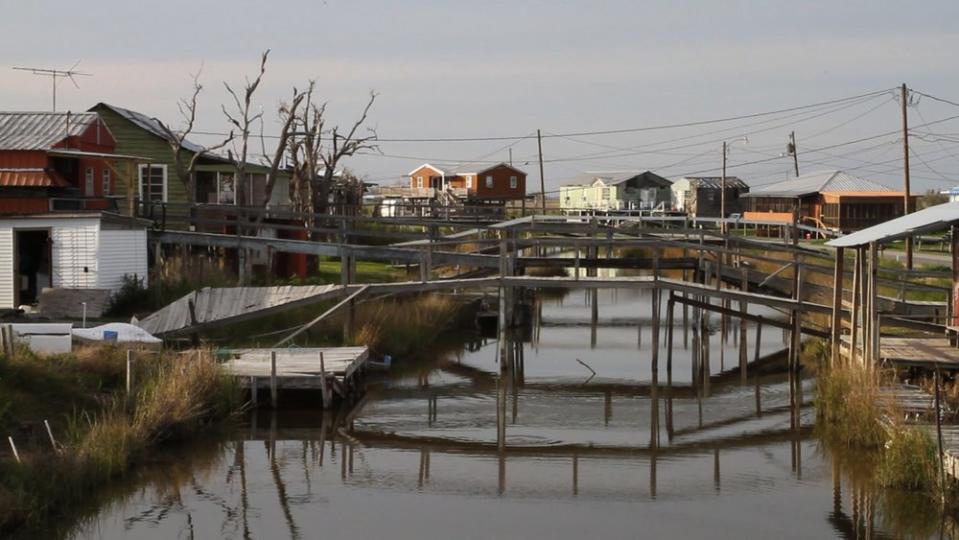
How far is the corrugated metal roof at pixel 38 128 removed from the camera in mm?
33594

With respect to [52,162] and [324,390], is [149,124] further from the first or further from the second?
[324,390]

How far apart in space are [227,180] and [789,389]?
25.7 metres

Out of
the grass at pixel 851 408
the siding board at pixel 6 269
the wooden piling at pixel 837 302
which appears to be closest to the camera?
the grass at pixel 851 408

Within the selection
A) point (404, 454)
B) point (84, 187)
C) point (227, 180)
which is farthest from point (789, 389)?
point (227, 180)

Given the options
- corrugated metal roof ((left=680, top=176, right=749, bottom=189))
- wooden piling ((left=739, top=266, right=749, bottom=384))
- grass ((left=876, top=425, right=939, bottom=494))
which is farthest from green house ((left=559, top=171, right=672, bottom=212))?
grass ((left=876, top=425, right=939, bottom=494))

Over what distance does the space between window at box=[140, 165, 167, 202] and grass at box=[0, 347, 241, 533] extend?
19373 millimetres

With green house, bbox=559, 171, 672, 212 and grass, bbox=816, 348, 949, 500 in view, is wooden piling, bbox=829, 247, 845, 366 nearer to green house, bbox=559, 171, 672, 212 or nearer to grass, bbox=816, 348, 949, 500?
grass, bbox=816, 348, 949, 500

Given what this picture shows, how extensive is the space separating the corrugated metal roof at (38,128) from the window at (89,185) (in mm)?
1140

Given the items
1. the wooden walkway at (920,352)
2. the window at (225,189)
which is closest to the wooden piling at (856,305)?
the wooden walkway at (920,352)

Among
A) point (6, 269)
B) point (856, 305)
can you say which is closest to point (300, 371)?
point (6, 269)

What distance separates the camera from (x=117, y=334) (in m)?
25.3

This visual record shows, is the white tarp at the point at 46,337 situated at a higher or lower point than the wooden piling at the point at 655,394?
Result: higher

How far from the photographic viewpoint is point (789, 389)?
95.6 ft

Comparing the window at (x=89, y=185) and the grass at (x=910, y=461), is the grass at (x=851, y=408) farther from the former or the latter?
the window at (x=89, y=185)
